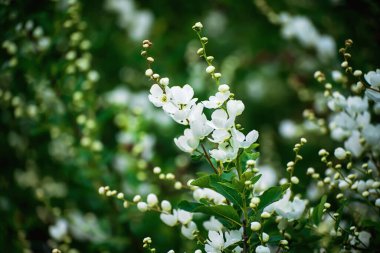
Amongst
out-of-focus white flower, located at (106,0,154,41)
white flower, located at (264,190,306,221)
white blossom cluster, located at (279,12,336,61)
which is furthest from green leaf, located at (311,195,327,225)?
out-of-focus white flower, located at (106,0,154,41)

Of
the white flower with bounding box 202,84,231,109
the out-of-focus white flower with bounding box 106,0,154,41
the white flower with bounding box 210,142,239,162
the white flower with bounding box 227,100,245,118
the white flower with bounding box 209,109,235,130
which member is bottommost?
Result: the white flower with bounding box 210,142,239,162

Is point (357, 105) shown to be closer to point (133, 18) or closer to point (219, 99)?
point (219, 99)

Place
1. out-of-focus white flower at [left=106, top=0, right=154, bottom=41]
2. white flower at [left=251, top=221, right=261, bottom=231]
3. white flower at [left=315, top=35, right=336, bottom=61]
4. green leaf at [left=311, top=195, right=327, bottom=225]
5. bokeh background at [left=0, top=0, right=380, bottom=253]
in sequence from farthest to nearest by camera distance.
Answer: out-of-focus white flower at [left=106, top=0, right=154, bottom=41], white flower at [left=315, top=35, right=336, bottom=61], bokeh background at [left=0, top=0, right=380, bottom=253], green leaf at [left=311, top=195, right=327, bottom=225], white flower at [left=251, top=221, right=261, bottom=231]

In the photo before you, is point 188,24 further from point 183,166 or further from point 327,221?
point 327,221

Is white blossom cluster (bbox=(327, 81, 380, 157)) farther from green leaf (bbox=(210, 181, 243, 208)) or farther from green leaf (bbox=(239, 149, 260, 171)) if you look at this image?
green leaf (bbox=(210, 181, 243, 208))

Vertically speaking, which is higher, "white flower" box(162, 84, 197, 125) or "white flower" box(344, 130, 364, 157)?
"white flower" box(344, 130, 364, 157)

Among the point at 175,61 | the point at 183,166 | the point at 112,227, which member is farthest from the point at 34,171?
the point at 175,61

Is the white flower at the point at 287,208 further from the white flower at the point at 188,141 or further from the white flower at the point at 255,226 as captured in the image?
the white flower at the point at 188,141
